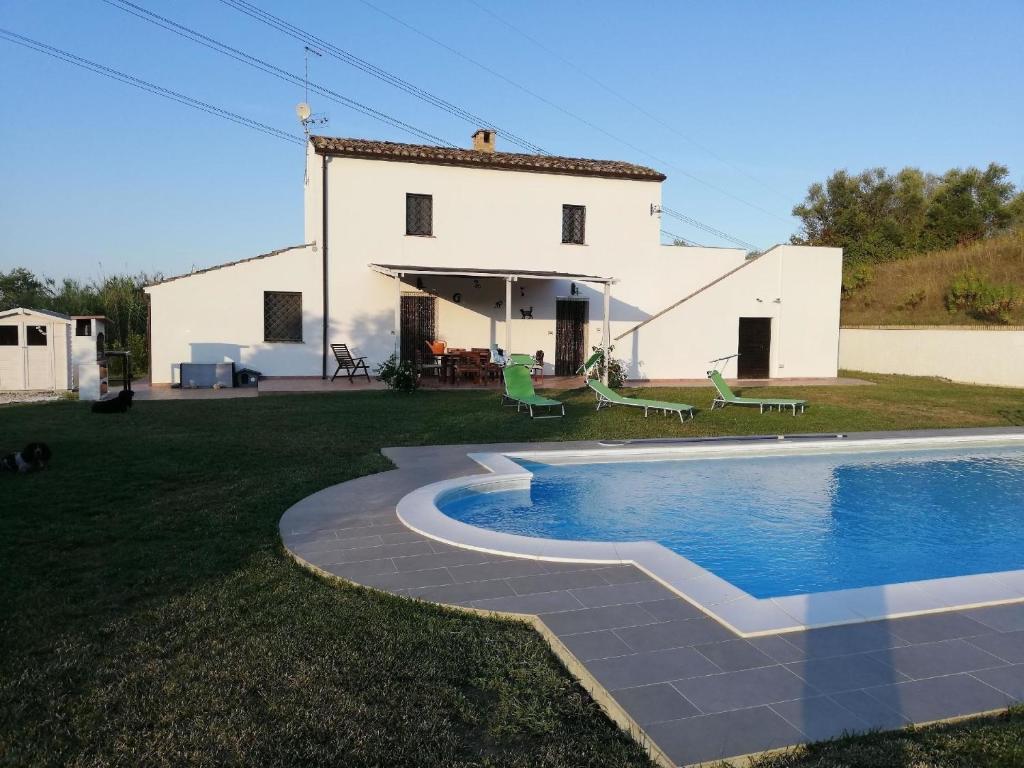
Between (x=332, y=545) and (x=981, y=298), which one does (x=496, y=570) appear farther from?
(x=981, y=298)

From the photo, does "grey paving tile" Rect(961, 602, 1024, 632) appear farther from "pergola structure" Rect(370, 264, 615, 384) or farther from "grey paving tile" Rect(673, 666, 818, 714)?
"pergola structure" Rect(370, 264, 615, 384)

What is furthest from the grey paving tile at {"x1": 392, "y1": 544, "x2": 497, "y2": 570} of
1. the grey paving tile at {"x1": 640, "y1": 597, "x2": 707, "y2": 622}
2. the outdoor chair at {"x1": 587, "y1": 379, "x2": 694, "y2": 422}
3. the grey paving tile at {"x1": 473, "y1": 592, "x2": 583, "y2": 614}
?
the outdoor chair at {"x1": 587, "y1": 379, "x2": 694, "y2": 422}

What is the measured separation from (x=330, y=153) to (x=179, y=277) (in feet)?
15.6

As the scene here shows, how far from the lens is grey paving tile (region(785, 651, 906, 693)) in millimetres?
3178

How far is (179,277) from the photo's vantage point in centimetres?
1739

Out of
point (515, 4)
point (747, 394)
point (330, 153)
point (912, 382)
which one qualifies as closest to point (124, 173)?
point (330, 153)

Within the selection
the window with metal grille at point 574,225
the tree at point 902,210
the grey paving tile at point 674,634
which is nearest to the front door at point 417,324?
the window with metal grille at point 574,225

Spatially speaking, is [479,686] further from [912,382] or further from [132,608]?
[912,382]

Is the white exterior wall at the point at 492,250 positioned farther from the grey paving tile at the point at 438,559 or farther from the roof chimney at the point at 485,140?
the grey paving tile at the point at 438,559

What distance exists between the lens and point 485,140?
847 inches

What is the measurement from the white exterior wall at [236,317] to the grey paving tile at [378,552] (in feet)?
46.3

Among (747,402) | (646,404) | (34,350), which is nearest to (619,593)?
(646,404)

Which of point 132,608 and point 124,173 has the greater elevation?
point 124,173

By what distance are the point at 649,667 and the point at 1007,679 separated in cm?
160
